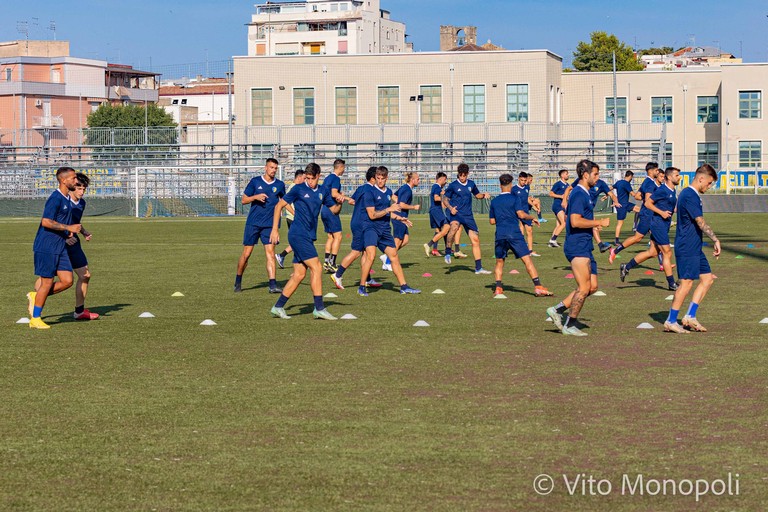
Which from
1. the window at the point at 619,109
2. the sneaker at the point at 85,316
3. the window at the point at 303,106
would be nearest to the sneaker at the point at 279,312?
the sneaker at the point at 85,316

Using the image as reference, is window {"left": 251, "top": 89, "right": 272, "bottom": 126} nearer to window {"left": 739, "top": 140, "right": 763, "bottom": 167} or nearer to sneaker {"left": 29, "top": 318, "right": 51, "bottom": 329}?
window {"left": 739, "top": 140, "right": 763, "bottom": 167}

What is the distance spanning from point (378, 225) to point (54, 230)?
16.8 feet

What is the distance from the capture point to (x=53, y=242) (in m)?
13.2

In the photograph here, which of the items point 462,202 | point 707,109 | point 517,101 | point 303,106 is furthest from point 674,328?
point 707,109

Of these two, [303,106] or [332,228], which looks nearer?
[332,228]

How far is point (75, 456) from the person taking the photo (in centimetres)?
715

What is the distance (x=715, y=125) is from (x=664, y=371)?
245ft

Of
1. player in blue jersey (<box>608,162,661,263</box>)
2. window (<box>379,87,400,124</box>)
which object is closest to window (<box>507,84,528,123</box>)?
window (<box>379,87,400,124</box>)

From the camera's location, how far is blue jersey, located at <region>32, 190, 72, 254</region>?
516 inches

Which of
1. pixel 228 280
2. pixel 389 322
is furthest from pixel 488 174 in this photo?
pixel 389 322

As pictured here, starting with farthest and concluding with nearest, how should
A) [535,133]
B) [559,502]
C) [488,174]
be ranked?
[535,133] → [488,174] → [559,502]

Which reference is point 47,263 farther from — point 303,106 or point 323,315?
point 303,106

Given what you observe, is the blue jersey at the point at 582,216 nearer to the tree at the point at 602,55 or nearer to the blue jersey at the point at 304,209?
the blue jersey at the point at 304,209

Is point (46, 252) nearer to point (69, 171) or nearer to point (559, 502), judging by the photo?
point (69, 171)
